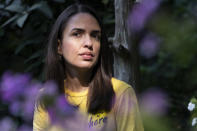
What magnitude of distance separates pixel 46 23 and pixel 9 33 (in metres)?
0.27

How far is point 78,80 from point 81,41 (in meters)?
0.24

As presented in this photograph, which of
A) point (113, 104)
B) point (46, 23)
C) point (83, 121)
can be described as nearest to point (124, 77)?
point (113, 104)

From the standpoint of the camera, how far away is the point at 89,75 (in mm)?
1434

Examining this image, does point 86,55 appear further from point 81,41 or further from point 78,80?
point 78,80

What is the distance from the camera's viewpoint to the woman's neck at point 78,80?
1416mm

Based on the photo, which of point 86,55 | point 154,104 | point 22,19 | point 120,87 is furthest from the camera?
point 22,19

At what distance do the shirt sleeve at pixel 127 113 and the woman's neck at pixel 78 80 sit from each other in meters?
0.18

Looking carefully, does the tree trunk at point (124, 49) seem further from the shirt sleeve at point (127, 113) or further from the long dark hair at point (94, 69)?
the shirt sleeve at point (127, 113)

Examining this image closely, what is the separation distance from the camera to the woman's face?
1.24m

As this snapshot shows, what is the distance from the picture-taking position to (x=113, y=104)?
131cm

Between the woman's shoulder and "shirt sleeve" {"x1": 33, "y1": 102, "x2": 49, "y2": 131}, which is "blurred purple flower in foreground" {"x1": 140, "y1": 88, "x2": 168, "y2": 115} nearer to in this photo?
the woman's shoulder

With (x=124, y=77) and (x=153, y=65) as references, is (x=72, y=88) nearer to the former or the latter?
(x=124, y=77)

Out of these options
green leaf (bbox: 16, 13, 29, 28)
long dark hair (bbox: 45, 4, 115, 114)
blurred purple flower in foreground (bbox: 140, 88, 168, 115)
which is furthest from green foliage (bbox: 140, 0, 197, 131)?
green leaf (bbox: 16, 13, 29, 28)

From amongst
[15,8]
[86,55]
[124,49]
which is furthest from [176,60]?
[15,8]
